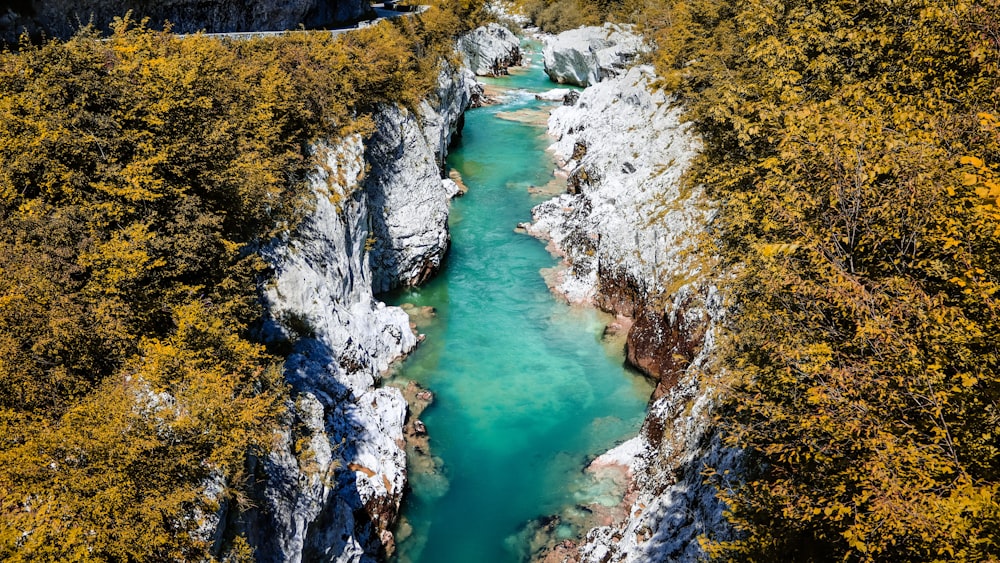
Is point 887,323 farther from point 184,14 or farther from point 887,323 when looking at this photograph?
point 184,14

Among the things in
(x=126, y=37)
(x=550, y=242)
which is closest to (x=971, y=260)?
(x=126, y=37)

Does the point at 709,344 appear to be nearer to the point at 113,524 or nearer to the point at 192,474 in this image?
the point at 192,474

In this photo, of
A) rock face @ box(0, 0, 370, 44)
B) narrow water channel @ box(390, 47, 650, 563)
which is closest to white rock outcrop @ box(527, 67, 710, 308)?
narrow water channel @ box(390, 47, 650, 563)

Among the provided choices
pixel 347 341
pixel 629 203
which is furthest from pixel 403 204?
pixel 629 203

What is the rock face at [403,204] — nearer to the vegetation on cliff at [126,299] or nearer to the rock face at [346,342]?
the rock face at [346,342]

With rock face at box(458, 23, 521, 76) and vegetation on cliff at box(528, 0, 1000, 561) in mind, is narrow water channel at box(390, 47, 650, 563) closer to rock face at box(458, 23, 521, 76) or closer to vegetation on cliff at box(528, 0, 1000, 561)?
vegetation on cliff at box(528, 0, 1000, 561)

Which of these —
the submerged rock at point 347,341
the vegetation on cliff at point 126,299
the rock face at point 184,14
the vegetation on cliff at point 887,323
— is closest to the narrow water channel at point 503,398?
the submerged rock at point 347,341
